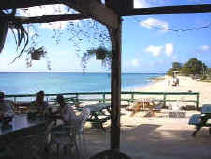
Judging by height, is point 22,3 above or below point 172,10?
below

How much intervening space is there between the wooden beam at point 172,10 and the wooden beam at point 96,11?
0.95 ft

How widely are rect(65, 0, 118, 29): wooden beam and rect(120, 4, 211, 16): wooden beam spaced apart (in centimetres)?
29

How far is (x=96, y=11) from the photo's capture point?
460 centimetres

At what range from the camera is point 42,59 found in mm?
4926

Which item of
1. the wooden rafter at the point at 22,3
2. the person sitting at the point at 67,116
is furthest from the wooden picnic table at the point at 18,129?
the wooden rafter at the point at 22,3

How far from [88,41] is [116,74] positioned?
0.99 meters

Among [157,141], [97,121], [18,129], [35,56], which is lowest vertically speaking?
[157,141]

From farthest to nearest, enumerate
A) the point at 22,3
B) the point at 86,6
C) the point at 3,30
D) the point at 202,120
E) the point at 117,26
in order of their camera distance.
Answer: the point at 202,120 → the point at 117,26 → the point at 86,6 → the point at 22,3 → the point at 3,30

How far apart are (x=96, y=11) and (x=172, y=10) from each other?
1.23 metres

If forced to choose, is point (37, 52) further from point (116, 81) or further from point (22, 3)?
point (116, 81)

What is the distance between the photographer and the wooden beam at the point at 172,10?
5113 millimetres

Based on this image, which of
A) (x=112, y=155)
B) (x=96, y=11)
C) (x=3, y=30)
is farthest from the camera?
(x=96, y=11)

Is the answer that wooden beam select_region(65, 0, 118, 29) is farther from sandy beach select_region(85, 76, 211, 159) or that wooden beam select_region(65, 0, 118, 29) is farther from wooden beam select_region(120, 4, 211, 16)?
sandy beach select_region(85, 76, 211, 159)

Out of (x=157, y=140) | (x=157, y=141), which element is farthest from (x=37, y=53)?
(x=157, y=140)
